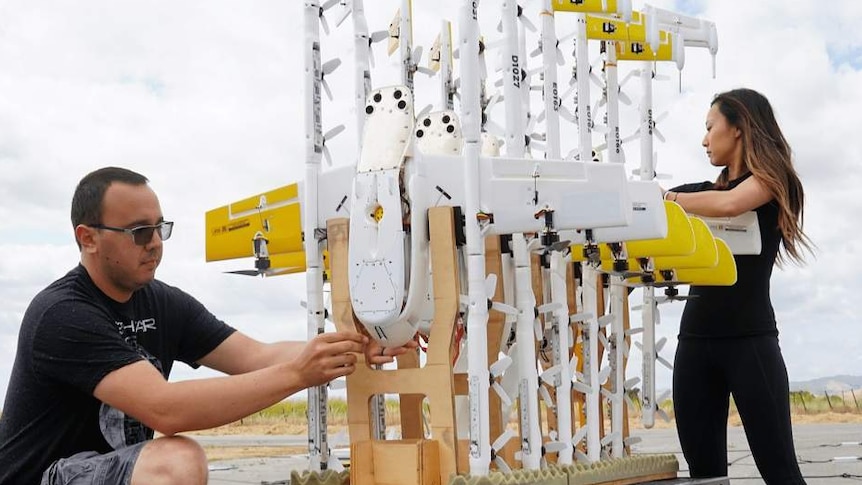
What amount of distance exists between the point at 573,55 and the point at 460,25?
1889mm

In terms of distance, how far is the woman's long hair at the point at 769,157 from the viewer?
419cm

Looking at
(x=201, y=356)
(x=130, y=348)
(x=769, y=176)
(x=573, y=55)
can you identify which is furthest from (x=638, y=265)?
(x=130, y=348)

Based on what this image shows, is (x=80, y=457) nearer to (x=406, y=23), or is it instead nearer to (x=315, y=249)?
(x=315, y=249)

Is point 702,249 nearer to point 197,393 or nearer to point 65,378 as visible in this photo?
point 197,393

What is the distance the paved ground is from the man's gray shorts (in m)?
2.26

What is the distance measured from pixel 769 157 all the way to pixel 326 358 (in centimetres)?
218

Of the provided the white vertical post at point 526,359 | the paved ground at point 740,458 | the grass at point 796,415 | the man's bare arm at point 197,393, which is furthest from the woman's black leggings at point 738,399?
the grass at point 796,415

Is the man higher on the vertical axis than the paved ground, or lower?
higher

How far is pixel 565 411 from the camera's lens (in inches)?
164

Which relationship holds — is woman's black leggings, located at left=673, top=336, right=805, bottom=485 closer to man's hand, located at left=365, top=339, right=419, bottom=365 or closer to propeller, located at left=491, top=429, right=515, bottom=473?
propeller, located at left=491, top=429, right=515, bottom=473

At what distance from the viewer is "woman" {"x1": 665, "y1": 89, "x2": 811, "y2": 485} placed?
4.11 m

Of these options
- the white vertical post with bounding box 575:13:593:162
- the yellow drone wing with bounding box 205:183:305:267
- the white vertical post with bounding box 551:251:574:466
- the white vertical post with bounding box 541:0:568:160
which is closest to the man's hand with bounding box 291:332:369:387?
the yellow drone wing with bounding box 205:183:305:267

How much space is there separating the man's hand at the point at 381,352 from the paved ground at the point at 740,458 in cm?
195

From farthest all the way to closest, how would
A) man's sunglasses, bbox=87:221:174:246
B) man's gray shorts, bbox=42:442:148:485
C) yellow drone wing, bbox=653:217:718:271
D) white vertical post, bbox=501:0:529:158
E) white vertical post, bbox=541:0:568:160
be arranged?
white vertical post, bbox=541:0:568:160 < yellow drone wing, bbox=653:217:718:271 < white vertical post, bbox=501:0:529:158 < man's sunglasses, bbox=87:221:174:246 < man's gray shorts, bbox=42:442:148:485
